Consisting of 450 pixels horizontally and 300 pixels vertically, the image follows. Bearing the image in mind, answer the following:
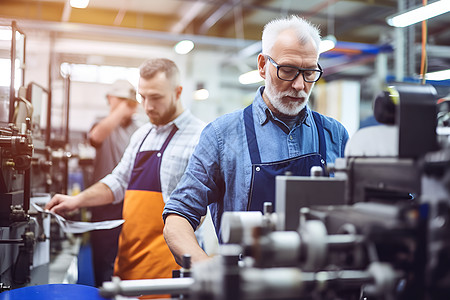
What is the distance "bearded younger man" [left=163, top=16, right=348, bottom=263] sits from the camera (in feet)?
4.82

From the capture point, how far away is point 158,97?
2.32 m

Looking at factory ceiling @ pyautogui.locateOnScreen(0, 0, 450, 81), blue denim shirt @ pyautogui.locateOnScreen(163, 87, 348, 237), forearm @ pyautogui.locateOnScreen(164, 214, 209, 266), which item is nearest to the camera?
forearm @ pyautogui.locateOnScreen(164, 214, 209, 266)

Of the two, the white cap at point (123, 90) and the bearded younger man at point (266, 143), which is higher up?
the white cap at point (123, 90)

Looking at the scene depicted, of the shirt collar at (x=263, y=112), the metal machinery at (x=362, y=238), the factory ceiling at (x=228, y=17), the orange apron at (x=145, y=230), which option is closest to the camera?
the metal machinery at (x=362, y=238)

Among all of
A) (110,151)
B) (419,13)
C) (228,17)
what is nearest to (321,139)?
(110,151)

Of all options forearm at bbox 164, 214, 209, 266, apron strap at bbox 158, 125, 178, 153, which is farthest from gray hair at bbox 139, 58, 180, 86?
forearm at bbox 164, 214, 209, 266

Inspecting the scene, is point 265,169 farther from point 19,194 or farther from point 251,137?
point 19,194

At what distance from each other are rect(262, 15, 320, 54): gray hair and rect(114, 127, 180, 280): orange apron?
2.91 ft

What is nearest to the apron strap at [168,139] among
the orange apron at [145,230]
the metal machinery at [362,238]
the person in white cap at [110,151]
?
the orange apron at [145,230]

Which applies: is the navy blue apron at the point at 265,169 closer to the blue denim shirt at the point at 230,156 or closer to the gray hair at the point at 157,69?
the blue denim shirt at the point at 230,156

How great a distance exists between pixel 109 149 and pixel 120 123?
25cm

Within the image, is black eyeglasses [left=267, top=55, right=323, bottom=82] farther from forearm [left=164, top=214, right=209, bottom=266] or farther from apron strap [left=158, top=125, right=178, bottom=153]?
apron strap [left=158, top=125, right=178, bottom=153]

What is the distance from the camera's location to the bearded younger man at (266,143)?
1.47m

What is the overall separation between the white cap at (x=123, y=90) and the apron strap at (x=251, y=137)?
2.06 meters
